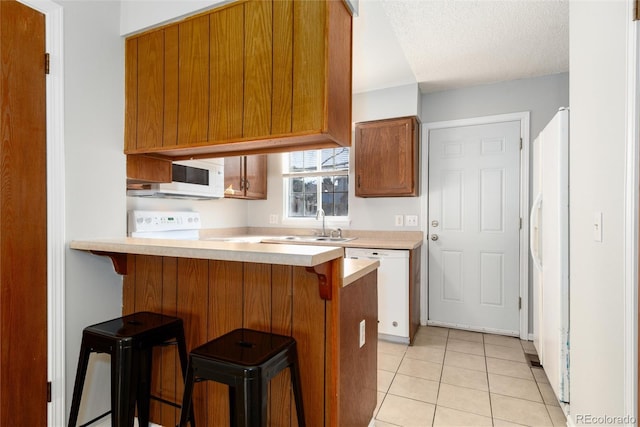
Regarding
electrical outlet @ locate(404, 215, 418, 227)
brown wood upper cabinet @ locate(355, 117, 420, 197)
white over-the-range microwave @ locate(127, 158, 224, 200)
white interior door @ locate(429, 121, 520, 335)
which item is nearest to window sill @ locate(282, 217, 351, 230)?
brown wood upper cabinet @ locate(355, 117, 420, 197)

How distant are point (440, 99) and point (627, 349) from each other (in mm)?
2968

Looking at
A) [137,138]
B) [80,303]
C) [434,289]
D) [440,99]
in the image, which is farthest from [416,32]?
[80,303]

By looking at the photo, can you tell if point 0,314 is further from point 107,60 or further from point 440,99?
point 440,99

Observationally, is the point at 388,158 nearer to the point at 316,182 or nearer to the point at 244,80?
the point at 316,182

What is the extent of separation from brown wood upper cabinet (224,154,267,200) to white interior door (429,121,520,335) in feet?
6.63

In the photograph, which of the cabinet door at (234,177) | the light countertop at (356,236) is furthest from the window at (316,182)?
the cabinet door at (234,177)

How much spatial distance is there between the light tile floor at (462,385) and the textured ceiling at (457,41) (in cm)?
252

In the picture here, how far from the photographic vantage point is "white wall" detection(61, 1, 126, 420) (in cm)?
158

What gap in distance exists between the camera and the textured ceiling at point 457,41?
2.14 m

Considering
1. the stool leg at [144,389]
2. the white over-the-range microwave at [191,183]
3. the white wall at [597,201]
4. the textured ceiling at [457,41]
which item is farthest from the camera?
the white over-the-range microwave at [191,183]

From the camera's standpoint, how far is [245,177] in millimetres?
3830

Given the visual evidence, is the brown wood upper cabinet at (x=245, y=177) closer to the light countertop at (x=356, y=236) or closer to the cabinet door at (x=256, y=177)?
the cabinet door at (x=256, y=177)

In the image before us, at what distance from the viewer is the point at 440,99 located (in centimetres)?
354

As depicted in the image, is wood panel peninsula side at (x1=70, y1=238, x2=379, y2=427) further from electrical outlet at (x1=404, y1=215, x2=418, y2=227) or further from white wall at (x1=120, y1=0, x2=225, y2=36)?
electrical outlet at (x1=404, y1=215, x2=418, y2=227)
